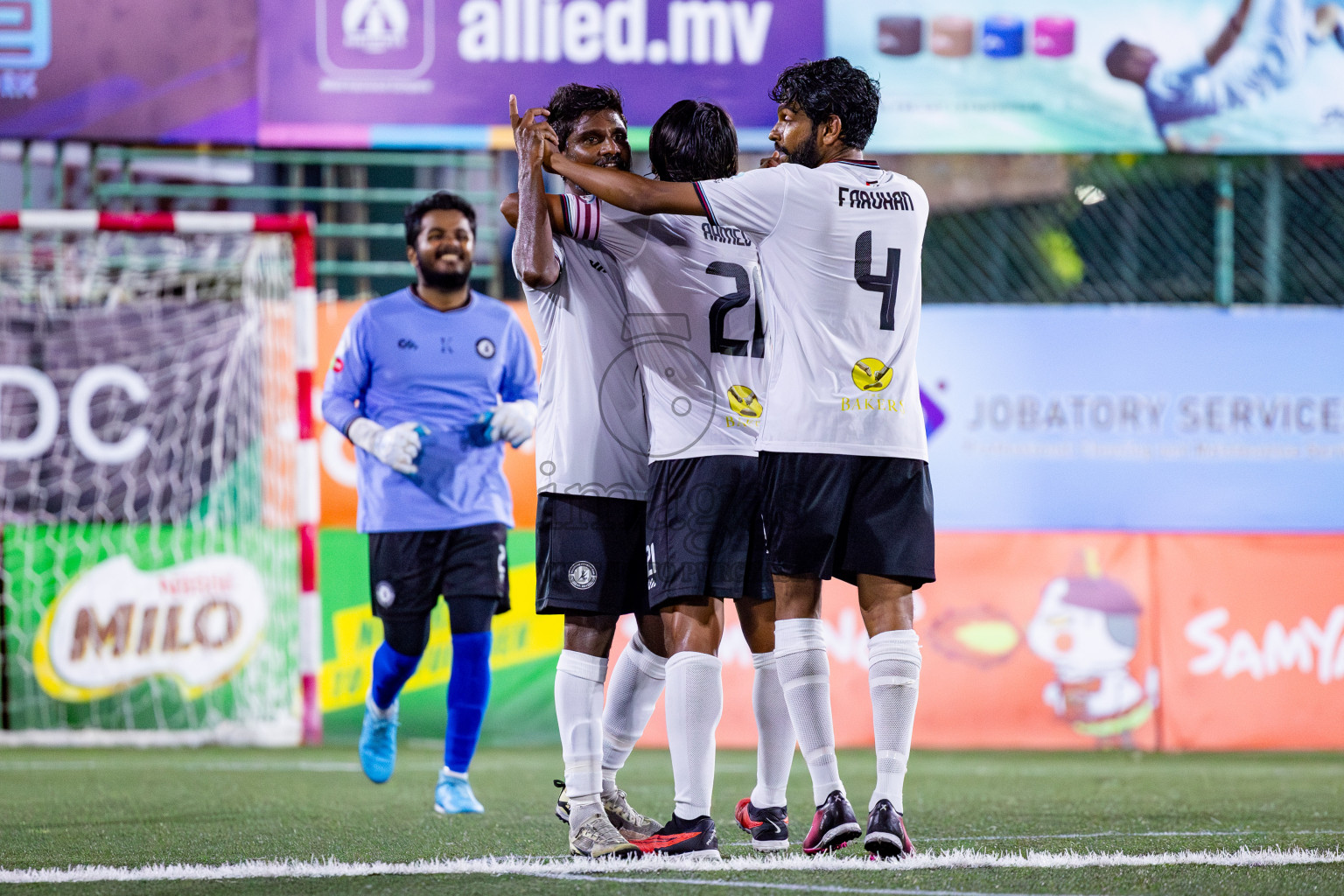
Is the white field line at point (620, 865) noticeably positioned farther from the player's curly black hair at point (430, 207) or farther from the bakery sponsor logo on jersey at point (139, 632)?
the bakery sponsor logo on jersey at point (139, 632)

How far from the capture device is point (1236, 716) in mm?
8477

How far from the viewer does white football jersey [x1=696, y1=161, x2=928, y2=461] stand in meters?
3.57

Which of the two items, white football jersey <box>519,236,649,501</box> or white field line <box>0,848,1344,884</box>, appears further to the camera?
white football jersey <box>519,236,649,501</box>

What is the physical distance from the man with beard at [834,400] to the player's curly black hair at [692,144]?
0.29m

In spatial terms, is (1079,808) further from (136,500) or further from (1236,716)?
(136,500)

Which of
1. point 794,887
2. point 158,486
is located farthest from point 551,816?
point 158,486

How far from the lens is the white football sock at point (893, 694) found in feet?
11.6

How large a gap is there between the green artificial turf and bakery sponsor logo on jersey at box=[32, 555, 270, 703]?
1.91 feet

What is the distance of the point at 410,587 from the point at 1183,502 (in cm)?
519

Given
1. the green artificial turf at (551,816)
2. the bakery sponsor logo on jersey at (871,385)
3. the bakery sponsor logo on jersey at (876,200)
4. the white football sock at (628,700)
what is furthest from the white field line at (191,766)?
the bakery sponsor logo on jersey at (876,200)

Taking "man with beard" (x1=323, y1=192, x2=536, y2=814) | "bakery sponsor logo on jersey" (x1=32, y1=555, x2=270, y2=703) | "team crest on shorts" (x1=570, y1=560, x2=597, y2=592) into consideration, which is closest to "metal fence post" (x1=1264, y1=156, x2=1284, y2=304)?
"man with beard" (x1=323, y1=192, x2=536, y2=814)

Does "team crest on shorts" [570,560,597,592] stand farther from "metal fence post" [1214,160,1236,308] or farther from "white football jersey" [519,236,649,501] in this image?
"metal fence post" [1214,160,1236,308]

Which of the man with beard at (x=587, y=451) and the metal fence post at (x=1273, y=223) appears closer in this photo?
the man with beard at (x=587, y=451)

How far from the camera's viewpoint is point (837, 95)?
11.9ft
